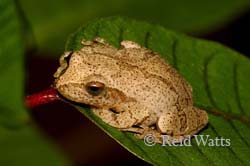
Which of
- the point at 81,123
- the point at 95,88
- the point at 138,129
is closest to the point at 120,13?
the point at 95,88

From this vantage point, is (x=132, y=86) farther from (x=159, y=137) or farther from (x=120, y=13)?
(x=120, y=13)

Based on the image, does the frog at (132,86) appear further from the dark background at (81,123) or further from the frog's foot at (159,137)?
the dark background at (81,123)

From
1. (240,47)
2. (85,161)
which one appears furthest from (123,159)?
(240,47)

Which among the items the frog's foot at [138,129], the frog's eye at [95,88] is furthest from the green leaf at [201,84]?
the frog's eye at [95,88]

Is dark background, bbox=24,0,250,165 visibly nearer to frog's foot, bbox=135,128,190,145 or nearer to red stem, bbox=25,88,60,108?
frog's foot, bbox=135,128,190,145

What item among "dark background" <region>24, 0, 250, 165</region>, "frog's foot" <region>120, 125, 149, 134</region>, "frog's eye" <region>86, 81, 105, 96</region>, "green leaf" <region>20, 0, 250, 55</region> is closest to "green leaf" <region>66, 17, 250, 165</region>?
"frog's foot" <region>120, 125, 149, 134</region>

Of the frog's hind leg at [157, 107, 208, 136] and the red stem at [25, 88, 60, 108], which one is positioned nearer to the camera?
the red stem at [25, 88, 60, 108]
